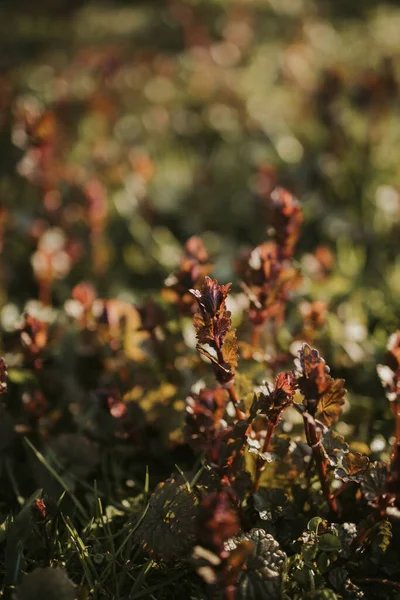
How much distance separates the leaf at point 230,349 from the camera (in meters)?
1.48

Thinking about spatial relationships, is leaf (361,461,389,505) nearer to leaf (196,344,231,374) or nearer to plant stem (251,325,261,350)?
leaf (196,344,231,374)

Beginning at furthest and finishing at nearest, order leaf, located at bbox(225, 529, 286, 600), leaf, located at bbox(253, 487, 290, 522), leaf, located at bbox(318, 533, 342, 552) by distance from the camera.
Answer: leaf, located at bbox(253, 487, 290, 522)
leaf, located at bbox(318, 533, 342, 552)
leaf, located at bbox(225, 529, 286, 600)

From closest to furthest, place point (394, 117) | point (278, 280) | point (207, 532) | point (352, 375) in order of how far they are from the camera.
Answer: point (207, 532)
point (278, 280)
point (352, 375)
point (394, 117)

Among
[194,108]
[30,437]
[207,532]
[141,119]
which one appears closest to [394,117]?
[194,108]

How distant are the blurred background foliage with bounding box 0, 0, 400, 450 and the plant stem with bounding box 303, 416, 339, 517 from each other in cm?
42

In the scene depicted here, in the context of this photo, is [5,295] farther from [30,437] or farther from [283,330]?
[283,330]

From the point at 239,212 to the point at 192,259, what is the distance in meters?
1.47

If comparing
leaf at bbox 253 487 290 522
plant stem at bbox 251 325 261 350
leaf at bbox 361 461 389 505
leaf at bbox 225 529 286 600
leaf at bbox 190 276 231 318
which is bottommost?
leaf at bbox 253 487 290 522

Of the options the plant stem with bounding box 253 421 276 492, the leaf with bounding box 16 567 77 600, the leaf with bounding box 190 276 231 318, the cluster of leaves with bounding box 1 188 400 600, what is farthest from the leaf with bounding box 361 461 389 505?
the leaf with bounding box 16 567 77 600

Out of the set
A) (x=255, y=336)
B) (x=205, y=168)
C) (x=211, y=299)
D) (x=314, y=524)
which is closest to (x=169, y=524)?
(x=314, y=524)

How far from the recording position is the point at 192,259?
196cm

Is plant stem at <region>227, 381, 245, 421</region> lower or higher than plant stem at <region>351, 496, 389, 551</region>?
higher

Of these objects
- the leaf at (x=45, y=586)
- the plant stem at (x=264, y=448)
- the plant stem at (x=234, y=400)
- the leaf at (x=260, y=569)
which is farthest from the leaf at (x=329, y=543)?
the leaf at (x=45, y=586)

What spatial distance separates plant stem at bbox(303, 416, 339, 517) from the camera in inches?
57.4
